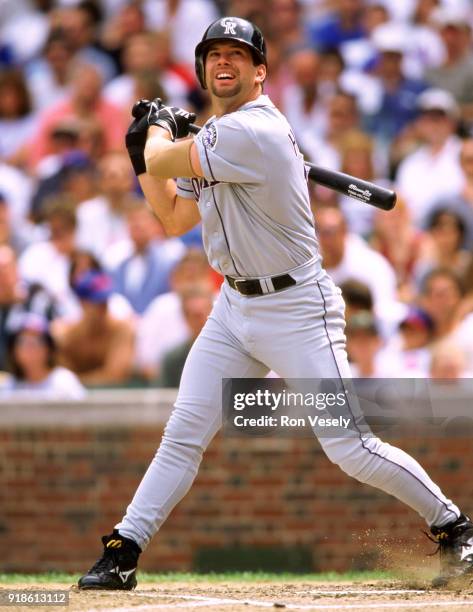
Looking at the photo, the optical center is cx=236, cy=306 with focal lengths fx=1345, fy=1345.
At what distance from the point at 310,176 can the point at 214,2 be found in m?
7.32

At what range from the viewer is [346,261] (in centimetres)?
873

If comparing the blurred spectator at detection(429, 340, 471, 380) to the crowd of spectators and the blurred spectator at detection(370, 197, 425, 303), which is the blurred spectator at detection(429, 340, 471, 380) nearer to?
the crowd of spectators

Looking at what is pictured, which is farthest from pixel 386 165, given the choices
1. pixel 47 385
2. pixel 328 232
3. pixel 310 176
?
pixel 310 176

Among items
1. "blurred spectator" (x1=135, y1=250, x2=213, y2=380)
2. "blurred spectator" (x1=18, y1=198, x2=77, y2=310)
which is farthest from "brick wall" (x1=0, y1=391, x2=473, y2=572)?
"blurred spectator" (x1=18, y1=198, x2=77, y2=310)

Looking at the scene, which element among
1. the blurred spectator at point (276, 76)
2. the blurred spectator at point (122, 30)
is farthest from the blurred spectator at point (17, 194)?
the blurred spectator at point (276, 76)

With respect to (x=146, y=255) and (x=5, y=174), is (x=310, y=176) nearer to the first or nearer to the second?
(x=146, y=255)

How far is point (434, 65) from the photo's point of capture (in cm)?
1081

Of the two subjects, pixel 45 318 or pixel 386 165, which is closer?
pixel 45 318

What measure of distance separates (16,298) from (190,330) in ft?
4.50

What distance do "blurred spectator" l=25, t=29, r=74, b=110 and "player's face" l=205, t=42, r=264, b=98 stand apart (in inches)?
283

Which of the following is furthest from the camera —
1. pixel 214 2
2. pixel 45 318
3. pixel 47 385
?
pixel 214 2

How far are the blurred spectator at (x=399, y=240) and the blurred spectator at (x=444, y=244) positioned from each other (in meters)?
0.07

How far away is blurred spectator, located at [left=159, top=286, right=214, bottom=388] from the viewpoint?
8.21m

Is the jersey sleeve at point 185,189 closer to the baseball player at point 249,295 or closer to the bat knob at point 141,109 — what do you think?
the baseball player at point 249,295
